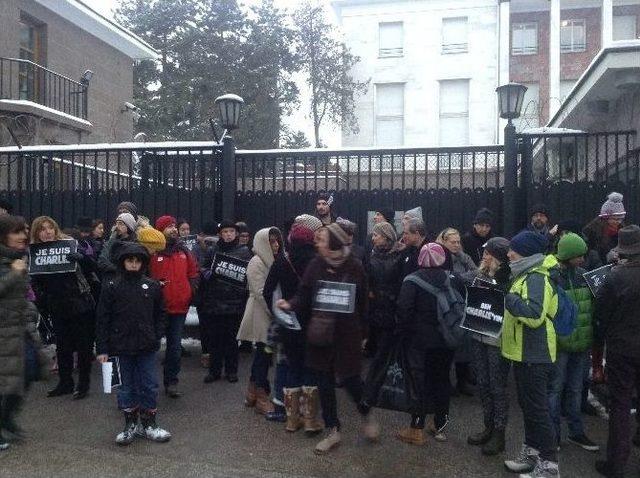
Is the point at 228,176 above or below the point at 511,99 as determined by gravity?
below

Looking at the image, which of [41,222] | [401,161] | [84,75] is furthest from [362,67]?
[41,222]

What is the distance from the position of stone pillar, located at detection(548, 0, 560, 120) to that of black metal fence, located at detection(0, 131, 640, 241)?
25874 mm

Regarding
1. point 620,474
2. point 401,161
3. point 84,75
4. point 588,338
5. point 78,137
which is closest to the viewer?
point 620,474

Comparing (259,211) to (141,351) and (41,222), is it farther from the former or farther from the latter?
(141,351)

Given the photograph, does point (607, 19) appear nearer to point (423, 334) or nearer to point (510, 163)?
point (510, 163)

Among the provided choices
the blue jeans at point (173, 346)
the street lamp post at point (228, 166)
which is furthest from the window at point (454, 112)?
the blue jeans at point (173, 346)

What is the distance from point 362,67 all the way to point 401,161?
93.9 ft

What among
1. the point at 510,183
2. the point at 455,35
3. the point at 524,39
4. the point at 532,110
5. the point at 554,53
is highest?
the point at 455,35

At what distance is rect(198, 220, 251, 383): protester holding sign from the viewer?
267 inches

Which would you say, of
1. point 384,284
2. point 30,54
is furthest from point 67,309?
point 30,54

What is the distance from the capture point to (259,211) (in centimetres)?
872

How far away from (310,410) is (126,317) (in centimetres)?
174

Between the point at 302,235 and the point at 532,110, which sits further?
the point at 532,110

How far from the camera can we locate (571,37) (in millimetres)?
34188
